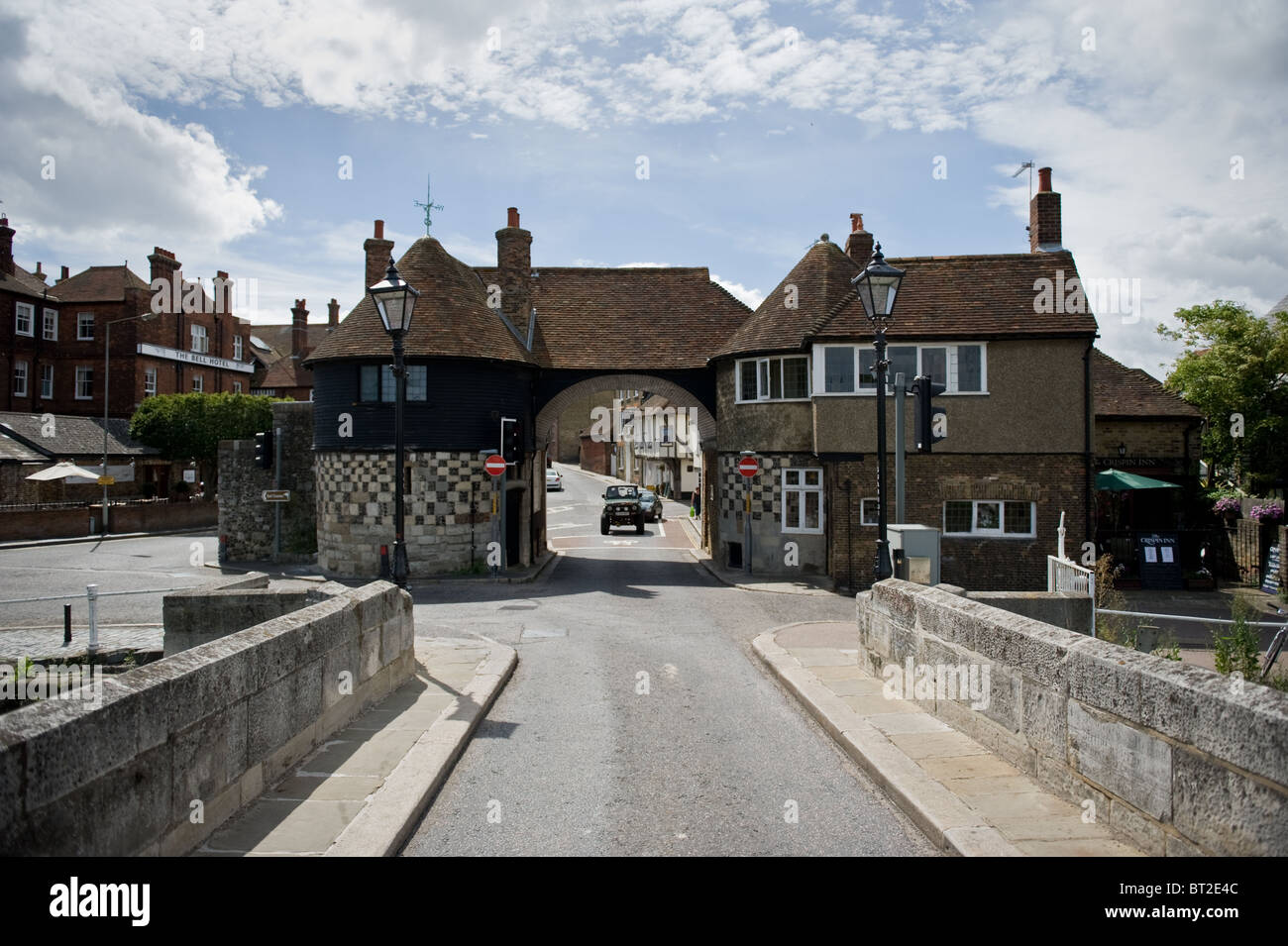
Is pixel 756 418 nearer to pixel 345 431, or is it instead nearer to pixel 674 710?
pixel 345 431

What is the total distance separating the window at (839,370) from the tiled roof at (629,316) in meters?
5.17

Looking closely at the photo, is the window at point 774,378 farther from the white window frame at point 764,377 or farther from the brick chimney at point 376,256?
the brick chimney at point 376,256

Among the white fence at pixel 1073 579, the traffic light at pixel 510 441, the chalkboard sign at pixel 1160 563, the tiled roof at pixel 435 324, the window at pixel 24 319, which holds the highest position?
the window at pixel 24 319

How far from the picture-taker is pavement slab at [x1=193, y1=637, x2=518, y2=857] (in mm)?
5457

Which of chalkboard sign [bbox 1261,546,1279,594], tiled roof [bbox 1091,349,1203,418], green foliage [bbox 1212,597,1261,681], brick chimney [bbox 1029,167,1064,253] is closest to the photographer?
green foliage [bbox 1212,597,1261,681]

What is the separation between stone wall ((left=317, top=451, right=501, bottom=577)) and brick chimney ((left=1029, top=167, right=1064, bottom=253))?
16.6 m

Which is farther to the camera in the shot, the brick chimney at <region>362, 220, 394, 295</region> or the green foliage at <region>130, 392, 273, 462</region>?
the green foliage at <region>130, 392, 273, 462</region>

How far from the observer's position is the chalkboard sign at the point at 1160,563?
22.7 meters

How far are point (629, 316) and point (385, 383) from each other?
27.4 feet

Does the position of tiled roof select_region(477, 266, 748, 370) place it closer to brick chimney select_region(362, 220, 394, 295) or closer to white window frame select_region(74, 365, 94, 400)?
brick chimney select_region(362, 220, 394, 295)

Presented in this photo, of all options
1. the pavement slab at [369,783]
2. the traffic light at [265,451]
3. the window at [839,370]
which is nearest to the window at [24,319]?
the traffic light at [265,451]

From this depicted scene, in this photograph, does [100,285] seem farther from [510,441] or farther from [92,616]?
[92,616]

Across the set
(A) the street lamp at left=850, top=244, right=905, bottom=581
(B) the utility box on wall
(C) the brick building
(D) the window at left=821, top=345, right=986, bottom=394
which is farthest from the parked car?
(B) the utility box on wall
